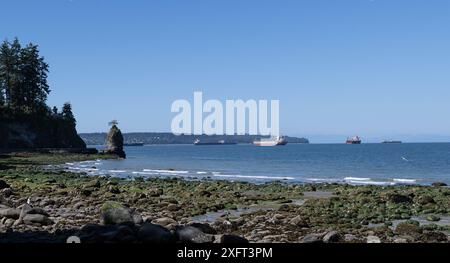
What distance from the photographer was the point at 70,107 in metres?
127

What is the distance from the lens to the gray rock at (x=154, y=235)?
15.0m

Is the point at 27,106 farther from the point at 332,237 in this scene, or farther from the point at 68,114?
the point at 332,237

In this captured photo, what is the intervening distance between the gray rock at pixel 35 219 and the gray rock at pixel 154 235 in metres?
5.54

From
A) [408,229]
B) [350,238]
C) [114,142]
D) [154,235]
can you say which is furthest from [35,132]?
[350,238]

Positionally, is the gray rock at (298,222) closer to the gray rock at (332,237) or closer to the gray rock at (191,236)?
the gray rock at (332,237)

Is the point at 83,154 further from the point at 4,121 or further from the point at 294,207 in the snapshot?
the point at 294,207

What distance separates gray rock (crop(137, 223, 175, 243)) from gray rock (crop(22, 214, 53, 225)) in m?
5.54

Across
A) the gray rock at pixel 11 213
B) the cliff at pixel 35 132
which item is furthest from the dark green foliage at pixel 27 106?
the gray rock at pixel 11 213

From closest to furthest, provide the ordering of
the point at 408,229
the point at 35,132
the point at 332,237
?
1. the point at 332,237
2. the point at 408,229
3. the point at 35,132

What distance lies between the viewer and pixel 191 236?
15.5 metres

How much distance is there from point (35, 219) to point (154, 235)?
20.9ft

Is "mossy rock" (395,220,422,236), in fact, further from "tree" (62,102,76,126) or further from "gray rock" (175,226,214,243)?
"tree" (62,102,76,126)
